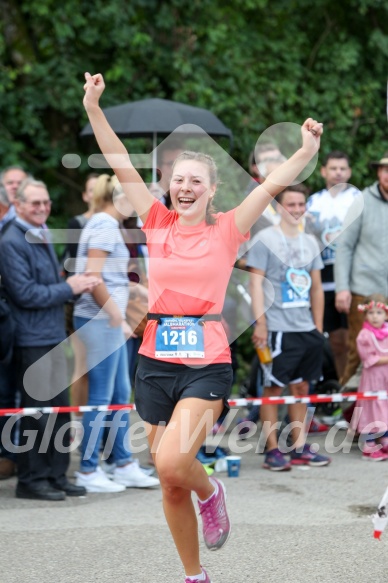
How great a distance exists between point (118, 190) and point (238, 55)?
6.44 meters

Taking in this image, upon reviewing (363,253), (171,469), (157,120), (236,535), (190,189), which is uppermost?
(157,120)

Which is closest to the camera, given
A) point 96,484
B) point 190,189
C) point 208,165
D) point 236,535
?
point 190,189

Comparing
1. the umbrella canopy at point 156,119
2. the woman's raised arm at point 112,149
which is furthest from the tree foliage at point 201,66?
the woman's raised arm at point 112,149

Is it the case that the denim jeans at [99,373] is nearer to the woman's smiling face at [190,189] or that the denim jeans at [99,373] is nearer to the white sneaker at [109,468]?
the white sneaker at [109,468]

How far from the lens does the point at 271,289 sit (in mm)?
8094

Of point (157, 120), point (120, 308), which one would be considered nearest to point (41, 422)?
point (120, 308)

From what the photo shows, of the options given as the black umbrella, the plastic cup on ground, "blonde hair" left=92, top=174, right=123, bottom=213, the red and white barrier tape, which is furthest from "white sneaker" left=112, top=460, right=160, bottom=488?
the black umbrella

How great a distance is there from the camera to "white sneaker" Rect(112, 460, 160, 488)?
7.42 meters

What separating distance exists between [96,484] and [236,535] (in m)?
1.49

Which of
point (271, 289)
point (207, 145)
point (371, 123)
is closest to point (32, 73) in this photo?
Result: point (207, 145)

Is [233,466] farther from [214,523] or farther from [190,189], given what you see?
[190,189]

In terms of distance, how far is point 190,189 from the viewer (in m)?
4.97

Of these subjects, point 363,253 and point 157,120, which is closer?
point 363,253

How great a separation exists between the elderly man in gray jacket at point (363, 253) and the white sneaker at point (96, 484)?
2.53 metres
